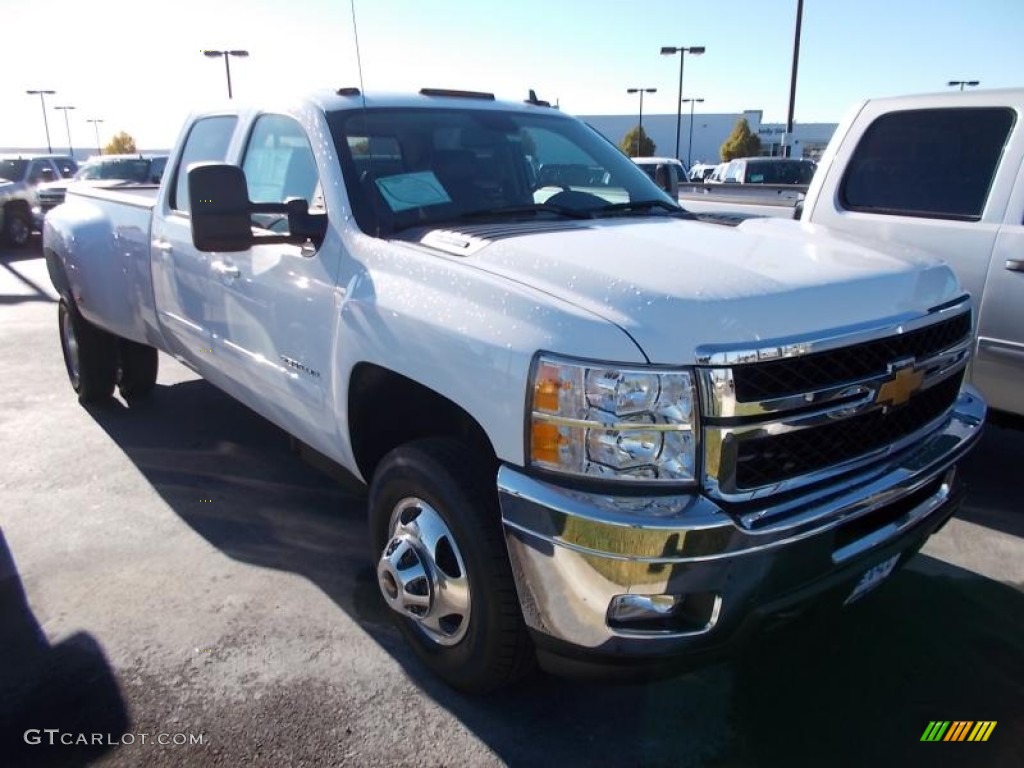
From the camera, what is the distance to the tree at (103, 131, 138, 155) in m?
59.0

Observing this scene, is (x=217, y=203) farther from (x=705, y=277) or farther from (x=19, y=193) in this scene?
(x=19, y=193)

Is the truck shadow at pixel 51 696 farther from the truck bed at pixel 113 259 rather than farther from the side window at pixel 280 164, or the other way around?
the truck bed at pixel 113 259

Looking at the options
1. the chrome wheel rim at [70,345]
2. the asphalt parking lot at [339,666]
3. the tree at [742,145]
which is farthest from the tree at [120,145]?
the asphalt parking lot at [339,666]

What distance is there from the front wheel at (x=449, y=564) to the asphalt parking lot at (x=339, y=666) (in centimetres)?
22

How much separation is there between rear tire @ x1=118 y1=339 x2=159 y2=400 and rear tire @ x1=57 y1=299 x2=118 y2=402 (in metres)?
0.06

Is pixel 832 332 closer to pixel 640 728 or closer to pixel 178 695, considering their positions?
pixel 640 728

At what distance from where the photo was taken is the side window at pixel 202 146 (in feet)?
13.4

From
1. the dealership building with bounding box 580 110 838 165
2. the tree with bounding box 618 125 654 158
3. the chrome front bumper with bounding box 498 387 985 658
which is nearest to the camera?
the chrome front bumper with bounding box 498 387 985 658

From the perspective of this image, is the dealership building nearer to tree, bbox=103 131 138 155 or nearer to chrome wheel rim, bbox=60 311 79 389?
tree, bbox=103 131 138 155

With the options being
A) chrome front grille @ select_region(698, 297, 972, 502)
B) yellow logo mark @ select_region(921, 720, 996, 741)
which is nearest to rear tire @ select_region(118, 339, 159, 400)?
chrome front grille @ select_region(698, 297, 972, 502)

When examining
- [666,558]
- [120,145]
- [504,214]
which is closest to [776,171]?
[504,214]

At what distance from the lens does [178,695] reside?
9.10 ft

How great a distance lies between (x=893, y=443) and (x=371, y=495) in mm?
1738

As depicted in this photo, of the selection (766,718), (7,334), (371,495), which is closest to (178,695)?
(371,495)
